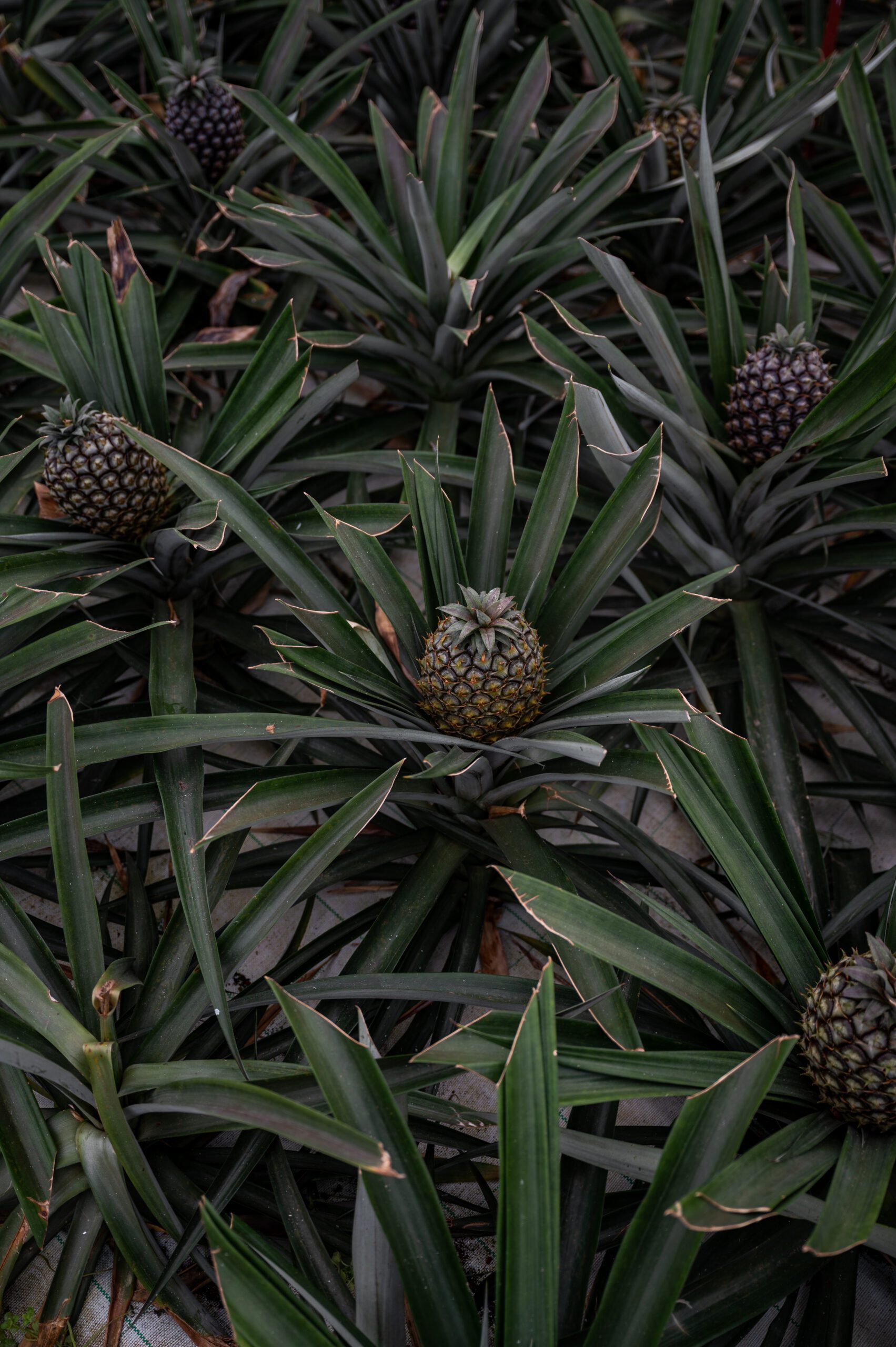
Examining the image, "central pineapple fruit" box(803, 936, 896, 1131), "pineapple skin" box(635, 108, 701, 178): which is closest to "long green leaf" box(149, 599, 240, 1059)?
"central pineapple fruit" box(803, 936, 896, 1131)

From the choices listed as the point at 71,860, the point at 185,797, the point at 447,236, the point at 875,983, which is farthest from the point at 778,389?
the point at 71,860

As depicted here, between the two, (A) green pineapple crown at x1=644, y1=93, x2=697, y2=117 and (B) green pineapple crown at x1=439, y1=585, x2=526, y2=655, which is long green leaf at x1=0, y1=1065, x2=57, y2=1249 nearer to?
(B) green pineapple crown at x1=439, y1=585, x2=526, y2=655

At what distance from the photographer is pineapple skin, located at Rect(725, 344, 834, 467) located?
1.12 meters

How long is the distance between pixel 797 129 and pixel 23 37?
141 centimetres

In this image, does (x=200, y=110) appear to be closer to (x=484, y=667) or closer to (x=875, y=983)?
(x=484, y=667)

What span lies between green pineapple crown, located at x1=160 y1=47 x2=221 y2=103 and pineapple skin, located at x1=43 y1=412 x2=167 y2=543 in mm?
768

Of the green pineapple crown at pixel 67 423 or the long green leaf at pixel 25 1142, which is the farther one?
the green pineapple crown at pixel 67 423

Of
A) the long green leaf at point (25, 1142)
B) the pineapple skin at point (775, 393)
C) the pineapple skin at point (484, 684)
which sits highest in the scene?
the pineapple skin at point (775, 393)

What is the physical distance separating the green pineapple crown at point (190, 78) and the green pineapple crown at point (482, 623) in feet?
3.79

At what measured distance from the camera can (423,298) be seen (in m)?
1.27

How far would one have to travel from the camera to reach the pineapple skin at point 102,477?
1.05m

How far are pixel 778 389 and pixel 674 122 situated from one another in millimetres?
724

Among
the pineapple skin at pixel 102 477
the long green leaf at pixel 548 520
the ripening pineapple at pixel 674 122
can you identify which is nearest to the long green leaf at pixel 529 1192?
the long green leaf at pixel 548 520

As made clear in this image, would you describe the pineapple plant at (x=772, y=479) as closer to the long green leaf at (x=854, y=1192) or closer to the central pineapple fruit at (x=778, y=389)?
the central pineapple fruit at (x=778, y=389)
